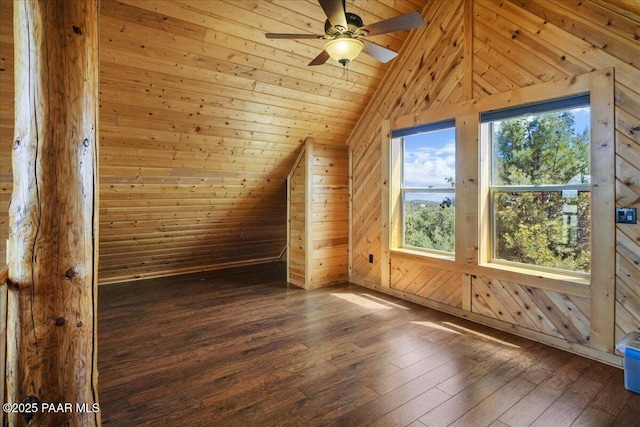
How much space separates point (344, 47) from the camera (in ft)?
7.23

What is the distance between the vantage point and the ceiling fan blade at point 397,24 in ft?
6.80

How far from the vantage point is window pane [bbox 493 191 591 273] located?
2871 millimetres

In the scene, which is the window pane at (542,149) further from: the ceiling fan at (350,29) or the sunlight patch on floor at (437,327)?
the ceiling fan at (350,29)

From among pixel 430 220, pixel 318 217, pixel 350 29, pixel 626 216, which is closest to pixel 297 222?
pixel 318 217

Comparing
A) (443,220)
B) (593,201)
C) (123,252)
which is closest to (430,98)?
(443,220)

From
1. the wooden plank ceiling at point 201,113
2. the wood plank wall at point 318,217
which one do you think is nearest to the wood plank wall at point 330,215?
the wood plank wall at point 318,217

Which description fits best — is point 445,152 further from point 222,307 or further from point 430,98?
point 222,307

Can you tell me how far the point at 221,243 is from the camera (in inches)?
230

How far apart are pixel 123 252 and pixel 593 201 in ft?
18.2

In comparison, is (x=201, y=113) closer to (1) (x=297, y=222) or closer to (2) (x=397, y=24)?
(1) (x=297, y=222)

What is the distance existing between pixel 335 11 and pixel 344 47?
26 centimetres

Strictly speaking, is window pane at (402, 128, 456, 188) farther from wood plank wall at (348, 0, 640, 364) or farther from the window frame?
wood plank wall at (348, 0, 640, 364)

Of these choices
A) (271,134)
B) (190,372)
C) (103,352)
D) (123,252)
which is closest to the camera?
(190,372)

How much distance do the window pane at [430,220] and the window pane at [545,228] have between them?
1.69 ft
